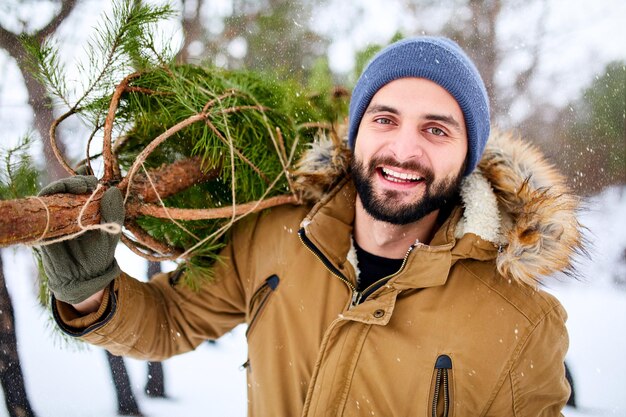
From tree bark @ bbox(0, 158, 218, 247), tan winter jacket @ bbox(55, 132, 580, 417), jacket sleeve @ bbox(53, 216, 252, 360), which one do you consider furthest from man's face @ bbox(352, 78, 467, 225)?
tree bark @ bbox(0, 158, 218, 247)

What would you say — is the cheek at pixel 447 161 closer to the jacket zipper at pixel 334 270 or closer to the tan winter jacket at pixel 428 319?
the tan winter jacket at pixel 428 319

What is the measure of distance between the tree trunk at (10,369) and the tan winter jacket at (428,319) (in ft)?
5.04

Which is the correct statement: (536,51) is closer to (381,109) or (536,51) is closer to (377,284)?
(381,109)

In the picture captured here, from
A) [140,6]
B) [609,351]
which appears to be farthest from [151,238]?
[609,351]

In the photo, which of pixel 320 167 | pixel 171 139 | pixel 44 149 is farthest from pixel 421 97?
pixel 44 149

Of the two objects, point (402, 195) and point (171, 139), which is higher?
point (171, 139)

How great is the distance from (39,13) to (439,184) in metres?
1.73

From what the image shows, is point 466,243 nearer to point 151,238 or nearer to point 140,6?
point 151,238

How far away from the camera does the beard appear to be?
135cm

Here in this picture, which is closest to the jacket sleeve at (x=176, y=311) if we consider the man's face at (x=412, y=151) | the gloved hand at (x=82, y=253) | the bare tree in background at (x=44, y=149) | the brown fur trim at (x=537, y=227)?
the gloved hand at (x=82, y=253)

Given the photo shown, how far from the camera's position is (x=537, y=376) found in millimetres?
1203

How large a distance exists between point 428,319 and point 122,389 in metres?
2.66

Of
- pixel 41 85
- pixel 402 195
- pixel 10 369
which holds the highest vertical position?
pixel 41 85

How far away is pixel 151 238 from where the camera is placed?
1275 mm
